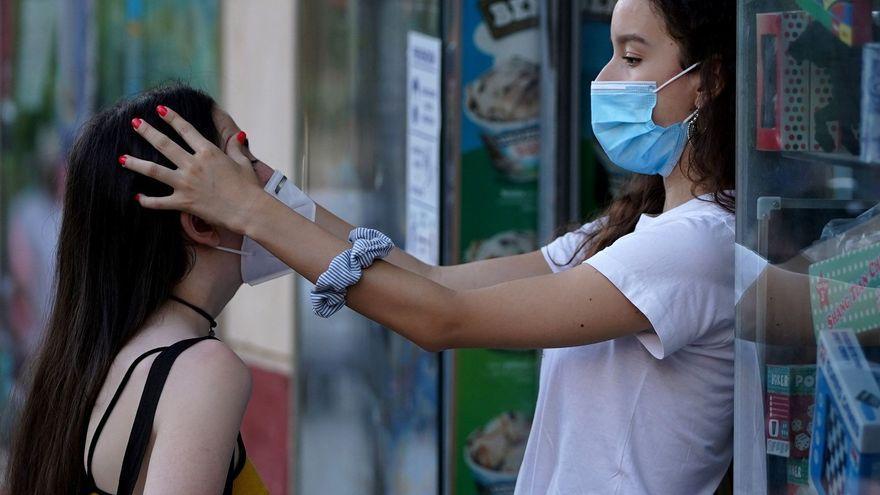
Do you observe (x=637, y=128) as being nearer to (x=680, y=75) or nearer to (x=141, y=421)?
(x=680, y=75)

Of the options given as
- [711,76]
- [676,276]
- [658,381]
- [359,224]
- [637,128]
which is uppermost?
[711,76]

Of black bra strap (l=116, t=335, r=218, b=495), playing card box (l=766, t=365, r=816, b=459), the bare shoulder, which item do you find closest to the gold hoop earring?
playing card box (l=766, t=365, r=816, b=459)

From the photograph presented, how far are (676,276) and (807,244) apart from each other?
0.79 ft

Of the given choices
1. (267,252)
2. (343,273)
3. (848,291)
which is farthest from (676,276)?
(267,252)

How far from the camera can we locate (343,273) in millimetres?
2117

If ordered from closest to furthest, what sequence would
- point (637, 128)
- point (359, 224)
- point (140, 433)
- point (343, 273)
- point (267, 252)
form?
point (140, 433)
point (343, 273)
point (267, 252)
point (637, 128)
point (359, 224)

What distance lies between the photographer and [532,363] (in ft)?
13.5

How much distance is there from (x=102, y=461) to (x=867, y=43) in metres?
1.37

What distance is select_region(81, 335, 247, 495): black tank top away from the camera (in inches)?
79.2

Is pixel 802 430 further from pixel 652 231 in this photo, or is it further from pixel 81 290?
pixel 81 290

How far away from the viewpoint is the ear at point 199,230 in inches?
88.1

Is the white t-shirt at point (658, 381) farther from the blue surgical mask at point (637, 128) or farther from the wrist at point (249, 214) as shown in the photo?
the wrist at point (249, 214)

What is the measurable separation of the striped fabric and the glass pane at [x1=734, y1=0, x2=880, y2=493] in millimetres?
644

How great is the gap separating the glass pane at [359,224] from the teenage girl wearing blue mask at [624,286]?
6.24 ft
